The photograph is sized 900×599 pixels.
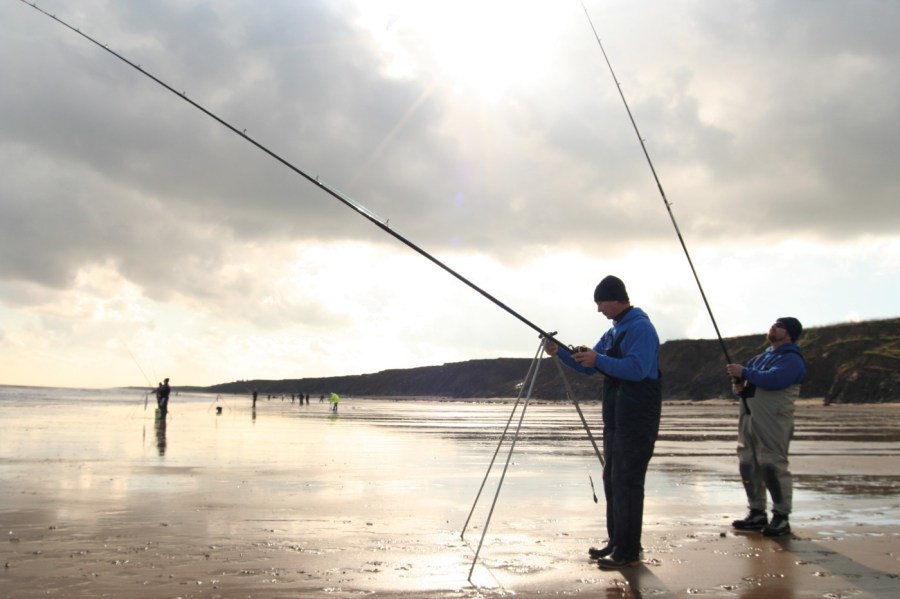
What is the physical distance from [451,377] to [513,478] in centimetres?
17707

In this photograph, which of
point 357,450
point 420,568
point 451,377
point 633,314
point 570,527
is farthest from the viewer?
point 451,377

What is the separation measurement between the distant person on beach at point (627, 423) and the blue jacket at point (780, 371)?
1.73m

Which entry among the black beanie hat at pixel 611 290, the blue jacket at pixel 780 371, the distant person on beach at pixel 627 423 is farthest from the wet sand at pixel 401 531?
the black beanie hat at pixel 611 290

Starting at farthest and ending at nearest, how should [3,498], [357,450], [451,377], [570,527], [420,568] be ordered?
[451,377]
[357,450]
[3,498]
[570,527]
[420,568]

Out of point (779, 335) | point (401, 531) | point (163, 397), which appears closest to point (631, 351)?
point (779, 335)

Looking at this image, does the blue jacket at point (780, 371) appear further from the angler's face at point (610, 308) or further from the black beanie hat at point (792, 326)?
the angler's face at point (610, 308)

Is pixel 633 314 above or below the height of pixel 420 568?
above

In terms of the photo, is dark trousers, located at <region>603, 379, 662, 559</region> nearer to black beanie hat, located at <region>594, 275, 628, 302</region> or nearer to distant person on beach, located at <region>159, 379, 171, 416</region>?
black beanie hat, located at <region>594, 275, 628, 302</region>

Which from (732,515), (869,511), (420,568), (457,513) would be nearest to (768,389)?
(732,515)

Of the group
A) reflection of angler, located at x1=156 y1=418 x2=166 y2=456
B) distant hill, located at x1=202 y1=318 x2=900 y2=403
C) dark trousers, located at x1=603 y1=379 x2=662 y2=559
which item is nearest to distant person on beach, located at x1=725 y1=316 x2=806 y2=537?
dark trousers, located at x1=603 y1=379 x2=662 y2=559

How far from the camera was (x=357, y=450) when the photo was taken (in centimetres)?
1733

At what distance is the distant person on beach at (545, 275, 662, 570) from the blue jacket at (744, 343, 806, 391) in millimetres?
1728

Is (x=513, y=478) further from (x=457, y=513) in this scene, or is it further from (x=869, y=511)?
(x=869, y=511)

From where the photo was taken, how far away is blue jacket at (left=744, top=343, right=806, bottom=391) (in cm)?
728
